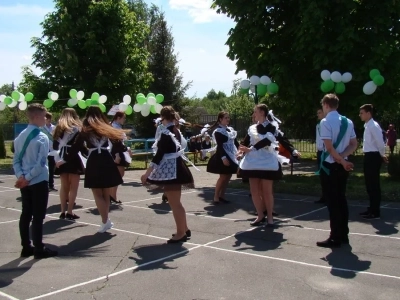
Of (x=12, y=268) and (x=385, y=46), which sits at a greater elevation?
(x=385, y=46)

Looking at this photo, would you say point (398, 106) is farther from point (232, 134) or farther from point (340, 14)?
point (232, 134)

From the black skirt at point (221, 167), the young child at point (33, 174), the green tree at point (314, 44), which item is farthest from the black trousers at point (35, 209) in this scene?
the green tree at point (314, 44)

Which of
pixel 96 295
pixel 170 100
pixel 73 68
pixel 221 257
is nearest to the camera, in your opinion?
pixel 96 295

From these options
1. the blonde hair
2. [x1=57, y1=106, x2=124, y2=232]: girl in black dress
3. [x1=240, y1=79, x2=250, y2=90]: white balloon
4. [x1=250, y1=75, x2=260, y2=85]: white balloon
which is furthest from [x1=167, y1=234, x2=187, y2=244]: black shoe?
[x1=240, y1=79, x2=250, y2=90]: white balloon

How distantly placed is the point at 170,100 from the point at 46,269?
34.5 m

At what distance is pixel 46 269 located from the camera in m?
5.75

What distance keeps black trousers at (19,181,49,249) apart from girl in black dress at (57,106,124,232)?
1187 millimetres

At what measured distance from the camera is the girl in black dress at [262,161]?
776cm

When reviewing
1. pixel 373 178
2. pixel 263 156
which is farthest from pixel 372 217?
pixel 263 156

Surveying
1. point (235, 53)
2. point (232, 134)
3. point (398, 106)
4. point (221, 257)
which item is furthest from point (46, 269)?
point (398, 106)

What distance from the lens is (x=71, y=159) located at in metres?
8.66

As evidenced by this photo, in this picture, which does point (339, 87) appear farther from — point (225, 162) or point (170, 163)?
point (170, 163)

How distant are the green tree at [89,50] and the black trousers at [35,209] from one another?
17.6 meters

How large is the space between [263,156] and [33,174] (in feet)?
11.7
